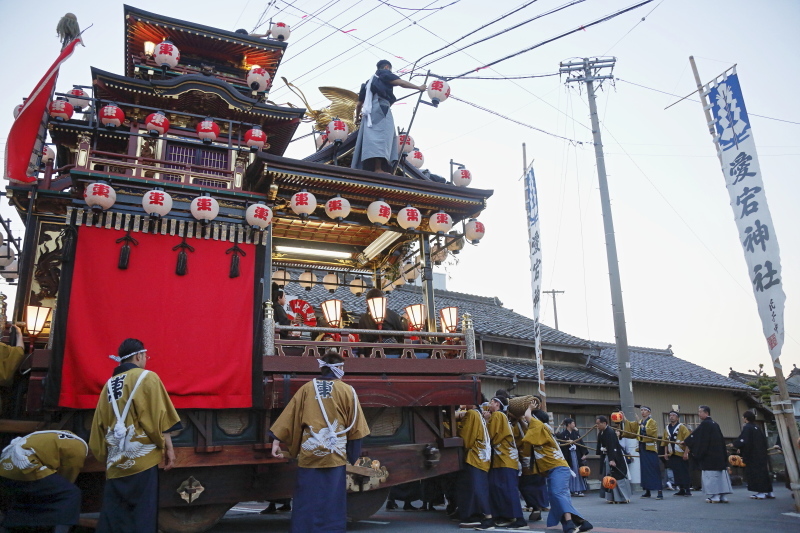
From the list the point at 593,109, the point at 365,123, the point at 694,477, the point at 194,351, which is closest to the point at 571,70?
the point at 593,109

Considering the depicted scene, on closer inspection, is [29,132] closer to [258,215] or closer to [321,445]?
[258,215]

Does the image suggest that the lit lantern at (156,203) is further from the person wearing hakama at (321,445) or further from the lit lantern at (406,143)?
the lit lantern at (406,143)

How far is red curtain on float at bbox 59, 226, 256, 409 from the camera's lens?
8.20 m

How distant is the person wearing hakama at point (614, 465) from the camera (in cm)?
1259

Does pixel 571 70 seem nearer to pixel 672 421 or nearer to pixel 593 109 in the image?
pixel 593 109

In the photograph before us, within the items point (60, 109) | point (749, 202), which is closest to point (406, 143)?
point (749, 202)

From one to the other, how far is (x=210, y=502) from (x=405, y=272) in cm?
653

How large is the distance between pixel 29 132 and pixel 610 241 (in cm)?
1480

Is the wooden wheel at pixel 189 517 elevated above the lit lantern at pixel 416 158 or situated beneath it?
situated beneath

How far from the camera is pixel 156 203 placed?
28.8 ft

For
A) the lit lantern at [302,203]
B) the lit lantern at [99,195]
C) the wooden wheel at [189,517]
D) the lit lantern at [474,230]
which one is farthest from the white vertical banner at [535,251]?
the lit lantern at [99,195]

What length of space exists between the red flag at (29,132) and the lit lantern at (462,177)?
7660 mm

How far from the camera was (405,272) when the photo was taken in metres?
13.0

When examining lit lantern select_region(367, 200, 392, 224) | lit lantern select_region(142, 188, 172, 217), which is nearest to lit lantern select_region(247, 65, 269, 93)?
lit lantern select_region(367, 200, 392, 224)
